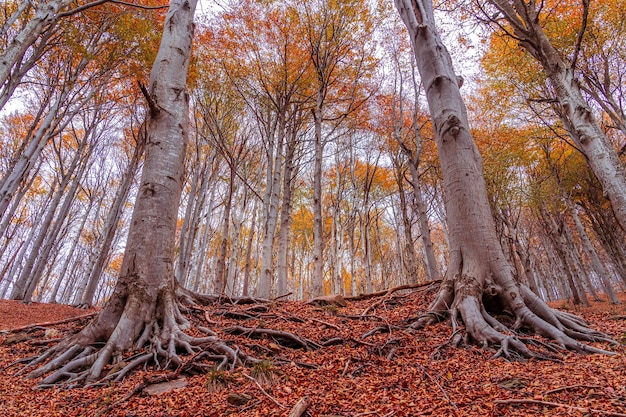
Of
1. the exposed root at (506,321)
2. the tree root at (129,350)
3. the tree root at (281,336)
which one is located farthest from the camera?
the tree root at (281,336)

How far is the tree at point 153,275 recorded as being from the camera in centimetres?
272

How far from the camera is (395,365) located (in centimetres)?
262

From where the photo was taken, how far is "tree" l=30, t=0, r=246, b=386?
2717 mm

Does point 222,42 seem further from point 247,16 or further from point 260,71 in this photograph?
point 260,71

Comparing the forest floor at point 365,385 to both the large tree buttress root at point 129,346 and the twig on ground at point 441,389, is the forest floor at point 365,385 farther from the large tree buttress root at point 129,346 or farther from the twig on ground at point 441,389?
the large tree buttress root at point 129,346

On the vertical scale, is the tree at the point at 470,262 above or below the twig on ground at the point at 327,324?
above

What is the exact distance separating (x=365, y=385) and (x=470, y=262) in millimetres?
2333

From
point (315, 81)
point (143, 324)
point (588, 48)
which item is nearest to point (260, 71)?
→ point (315, 81)

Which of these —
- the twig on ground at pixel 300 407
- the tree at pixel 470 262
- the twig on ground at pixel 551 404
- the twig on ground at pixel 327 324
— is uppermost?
the tree at pixel 470 262

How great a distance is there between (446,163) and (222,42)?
367 inches

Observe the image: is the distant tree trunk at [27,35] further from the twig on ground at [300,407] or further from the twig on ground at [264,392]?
the twig on ground at [300,407]

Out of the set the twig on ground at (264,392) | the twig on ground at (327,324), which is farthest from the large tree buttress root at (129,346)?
the twig on ground at (327,324)

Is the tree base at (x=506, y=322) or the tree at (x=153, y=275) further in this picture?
the tree base at (x=506, y=322)

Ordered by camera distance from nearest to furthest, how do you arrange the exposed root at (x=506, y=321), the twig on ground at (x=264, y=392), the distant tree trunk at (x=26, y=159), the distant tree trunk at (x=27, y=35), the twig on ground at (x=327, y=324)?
the twig on ground at (x=264, y=392), the exposed root at (x=506, y=321), the twig on ground at (x=327, y=324), the distant tree trunk at (x=27, y=35), the distant tree trunk at (x=26, y=159)
